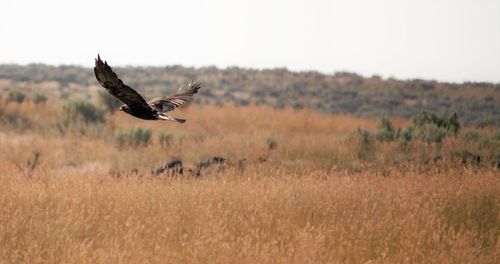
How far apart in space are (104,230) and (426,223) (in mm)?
3130

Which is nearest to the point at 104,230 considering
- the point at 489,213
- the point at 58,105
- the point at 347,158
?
the point at 489,213

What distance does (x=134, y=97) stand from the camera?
6207mm

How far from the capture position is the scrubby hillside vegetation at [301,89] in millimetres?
35656

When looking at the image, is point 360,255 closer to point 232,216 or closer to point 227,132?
point 232,216

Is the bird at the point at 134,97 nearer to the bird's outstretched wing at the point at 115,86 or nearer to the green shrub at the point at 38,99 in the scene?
the bird's outstretched wing at the point at 115,86

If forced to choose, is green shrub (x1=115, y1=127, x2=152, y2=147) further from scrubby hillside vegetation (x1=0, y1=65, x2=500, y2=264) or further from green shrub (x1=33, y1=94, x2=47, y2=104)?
green shrub (x1=33, y1=94, x2=47, y2=104)

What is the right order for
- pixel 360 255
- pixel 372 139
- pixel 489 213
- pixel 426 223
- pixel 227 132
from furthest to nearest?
pixel 227 132
pixel 372 139
pixel 489 213
pixel 426 223
pixel 360 255

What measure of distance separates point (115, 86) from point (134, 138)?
9813 millimetres

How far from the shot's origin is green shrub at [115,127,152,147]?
50.8ft

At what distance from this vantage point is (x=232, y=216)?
7.17 m

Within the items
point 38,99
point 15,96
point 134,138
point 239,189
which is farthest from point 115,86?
point 15,96

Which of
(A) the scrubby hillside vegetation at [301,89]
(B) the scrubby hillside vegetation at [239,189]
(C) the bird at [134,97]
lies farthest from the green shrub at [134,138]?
(A) the scrubby hillside vegetation at [301,89]

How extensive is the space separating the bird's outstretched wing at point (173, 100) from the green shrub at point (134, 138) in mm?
7437

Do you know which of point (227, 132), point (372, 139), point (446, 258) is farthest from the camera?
point (227, 132)
